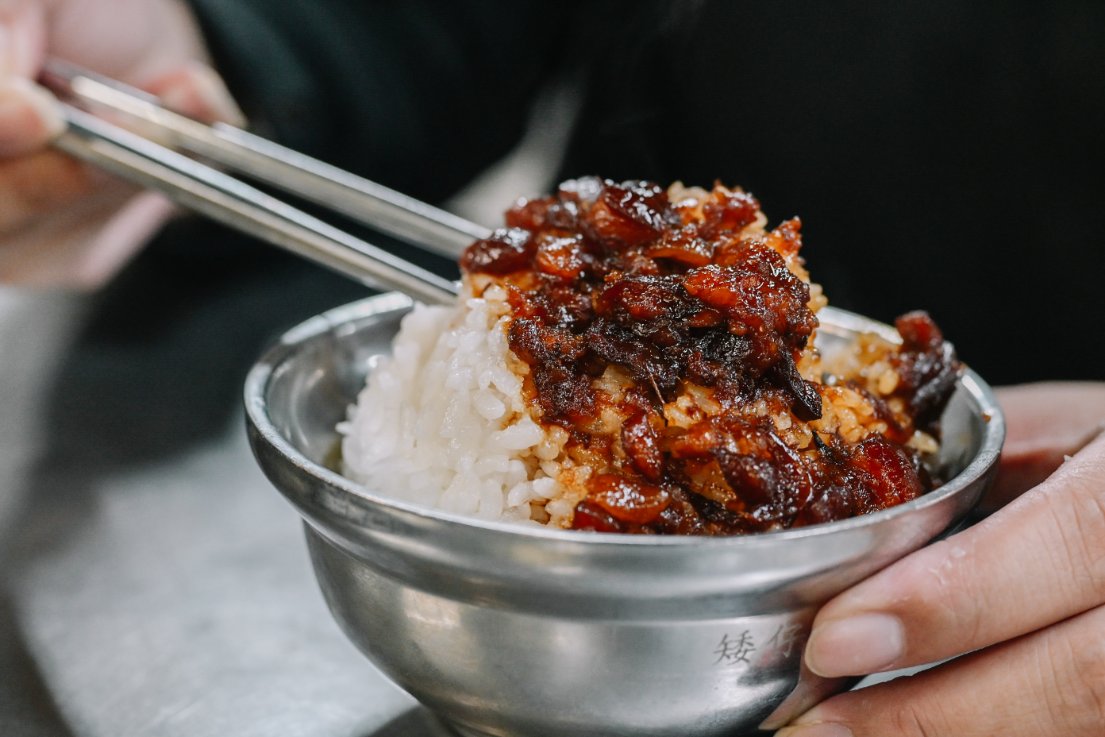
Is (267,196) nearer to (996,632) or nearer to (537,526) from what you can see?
(537,526)

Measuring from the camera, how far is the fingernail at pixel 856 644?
3.09ft

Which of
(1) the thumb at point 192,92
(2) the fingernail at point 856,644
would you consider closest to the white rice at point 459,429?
(2) the fingernail at point 856,644

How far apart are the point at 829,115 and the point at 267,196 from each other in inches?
65.4

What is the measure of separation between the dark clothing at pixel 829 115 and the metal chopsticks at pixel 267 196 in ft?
4.09

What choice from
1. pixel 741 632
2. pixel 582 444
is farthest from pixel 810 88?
pixel 741 632

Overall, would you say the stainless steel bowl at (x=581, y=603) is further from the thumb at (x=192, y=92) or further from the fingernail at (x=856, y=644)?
the thumb at (x=192, y=92)

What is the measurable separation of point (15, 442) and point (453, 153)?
6.00 ft

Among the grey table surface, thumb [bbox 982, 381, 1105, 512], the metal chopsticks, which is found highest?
the metal chopsticks

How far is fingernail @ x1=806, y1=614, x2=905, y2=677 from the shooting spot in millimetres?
943

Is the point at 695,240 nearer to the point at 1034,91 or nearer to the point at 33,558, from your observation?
the point at 33,558

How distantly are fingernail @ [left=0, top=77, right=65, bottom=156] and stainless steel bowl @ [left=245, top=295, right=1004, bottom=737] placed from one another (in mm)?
966

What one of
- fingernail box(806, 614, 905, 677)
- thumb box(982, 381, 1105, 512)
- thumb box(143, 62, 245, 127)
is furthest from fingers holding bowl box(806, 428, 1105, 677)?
thumb box(143, 62, 245, 127)

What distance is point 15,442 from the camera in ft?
6.97

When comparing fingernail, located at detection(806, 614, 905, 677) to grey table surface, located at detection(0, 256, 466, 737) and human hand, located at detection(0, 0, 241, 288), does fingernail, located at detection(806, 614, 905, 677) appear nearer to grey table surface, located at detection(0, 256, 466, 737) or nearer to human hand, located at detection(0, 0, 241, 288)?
grey table surface, located at detection(0, 256, 466, 737)
